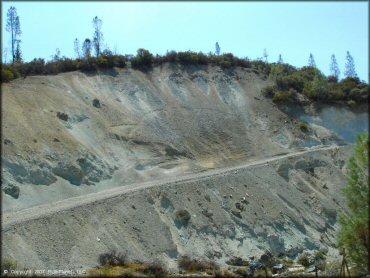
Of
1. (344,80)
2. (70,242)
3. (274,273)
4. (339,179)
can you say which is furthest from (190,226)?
(344,80)

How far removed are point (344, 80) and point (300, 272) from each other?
1798 inches

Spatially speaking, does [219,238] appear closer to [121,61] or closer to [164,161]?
[164,161]

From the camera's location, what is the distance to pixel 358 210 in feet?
84.2

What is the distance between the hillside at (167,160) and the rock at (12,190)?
0.26 feet

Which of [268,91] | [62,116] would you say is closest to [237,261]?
[62,116]

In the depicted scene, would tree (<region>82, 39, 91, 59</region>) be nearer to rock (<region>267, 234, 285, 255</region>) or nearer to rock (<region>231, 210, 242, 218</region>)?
rock (<region>231, 210, 242, 218</region>)

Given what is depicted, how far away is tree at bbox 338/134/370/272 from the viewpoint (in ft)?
81.3

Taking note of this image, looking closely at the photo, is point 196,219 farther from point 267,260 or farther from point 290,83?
point 290,83

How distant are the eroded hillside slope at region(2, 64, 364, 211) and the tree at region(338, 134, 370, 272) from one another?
2107 cm

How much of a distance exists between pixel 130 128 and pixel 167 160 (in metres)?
5.36

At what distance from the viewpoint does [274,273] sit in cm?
3619

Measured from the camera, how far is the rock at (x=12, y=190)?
123ft

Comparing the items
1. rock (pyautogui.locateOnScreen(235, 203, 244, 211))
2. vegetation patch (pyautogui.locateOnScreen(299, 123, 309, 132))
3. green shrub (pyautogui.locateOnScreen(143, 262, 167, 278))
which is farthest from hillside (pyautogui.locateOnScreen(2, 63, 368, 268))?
green shrub (pyautogui.locateOnScreen(143, 262, 167, 278))

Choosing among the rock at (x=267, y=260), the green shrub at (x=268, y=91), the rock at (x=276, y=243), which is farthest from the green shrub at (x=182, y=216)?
the green shrub at (x=268, y=91)
